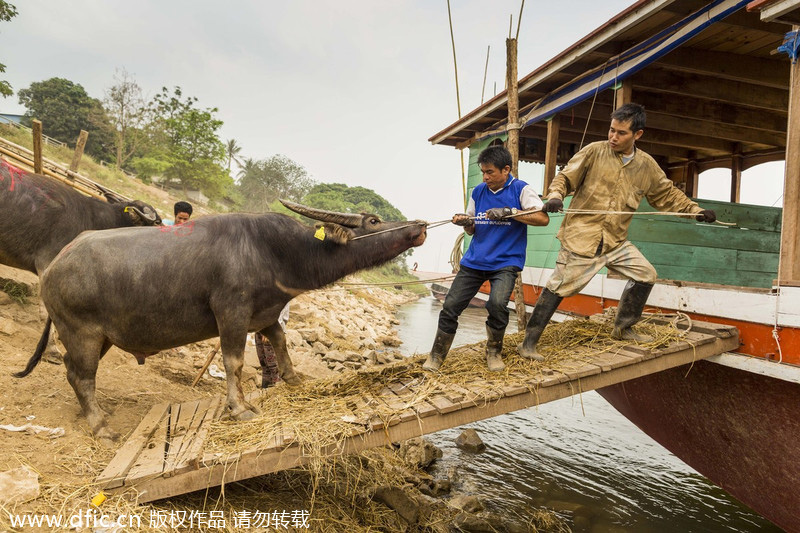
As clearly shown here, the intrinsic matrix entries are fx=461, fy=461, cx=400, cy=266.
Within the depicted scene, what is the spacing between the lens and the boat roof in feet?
14.9

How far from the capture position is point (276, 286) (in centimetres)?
372

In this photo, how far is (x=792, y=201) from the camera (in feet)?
10.3

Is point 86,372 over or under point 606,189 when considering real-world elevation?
under

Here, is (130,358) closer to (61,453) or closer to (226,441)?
(61,453)

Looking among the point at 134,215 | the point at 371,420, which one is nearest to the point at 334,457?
the point at 371,420

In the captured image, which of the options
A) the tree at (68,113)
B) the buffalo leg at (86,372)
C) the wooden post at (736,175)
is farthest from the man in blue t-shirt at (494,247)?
the tree at (68,113)

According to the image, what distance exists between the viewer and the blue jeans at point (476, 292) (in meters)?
3.67

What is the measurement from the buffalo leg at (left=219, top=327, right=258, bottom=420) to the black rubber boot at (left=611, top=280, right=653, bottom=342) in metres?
3.06

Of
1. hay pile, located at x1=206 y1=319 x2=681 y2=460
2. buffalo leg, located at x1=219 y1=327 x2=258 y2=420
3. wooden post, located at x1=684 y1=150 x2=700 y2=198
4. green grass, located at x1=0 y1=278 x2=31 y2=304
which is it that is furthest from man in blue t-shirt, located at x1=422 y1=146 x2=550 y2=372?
wooden post, located at x1=684 y1=150 x2=700 y2=198

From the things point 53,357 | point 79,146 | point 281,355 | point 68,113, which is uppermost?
point 68,113

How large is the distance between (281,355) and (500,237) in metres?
2.16

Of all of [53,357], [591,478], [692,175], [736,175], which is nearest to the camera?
[53,357]

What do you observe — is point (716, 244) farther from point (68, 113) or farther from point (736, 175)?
point (68, 113)

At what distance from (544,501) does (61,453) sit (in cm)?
427
